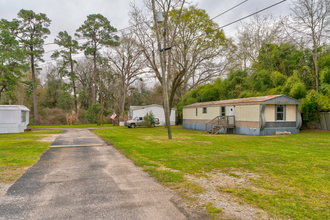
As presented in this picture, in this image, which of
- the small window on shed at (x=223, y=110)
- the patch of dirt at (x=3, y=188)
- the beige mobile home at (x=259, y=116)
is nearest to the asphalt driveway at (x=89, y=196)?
the patch of dirt at (x=3, y=188)

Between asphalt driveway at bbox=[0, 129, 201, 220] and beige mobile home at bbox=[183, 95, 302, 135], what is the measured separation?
1198cm

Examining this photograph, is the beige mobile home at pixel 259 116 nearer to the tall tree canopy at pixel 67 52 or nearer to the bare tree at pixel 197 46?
the bare tree at pixel 197 46

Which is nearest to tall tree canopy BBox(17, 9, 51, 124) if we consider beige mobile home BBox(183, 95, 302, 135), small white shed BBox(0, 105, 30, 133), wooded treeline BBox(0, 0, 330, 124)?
wooded treeline BBox(0, 0, 330, 124)

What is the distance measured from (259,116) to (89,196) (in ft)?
45.5

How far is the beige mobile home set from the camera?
50.9 ft

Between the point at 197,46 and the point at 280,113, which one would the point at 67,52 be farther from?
the point at 280,113

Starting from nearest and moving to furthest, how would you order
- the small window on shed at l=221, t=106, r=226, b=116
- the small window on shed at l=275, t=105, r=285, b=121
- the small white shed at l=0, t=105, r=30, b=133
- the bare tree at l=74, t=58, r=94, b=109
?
→ the small window on shed at l=275, t=105, r=285, b=121, the small white shed at l=0, t=105, r=30, b=133, the small window on shed at l=221, t=106, r=226, b=116, the bare tree at l=74, t=58, r=94, b=109

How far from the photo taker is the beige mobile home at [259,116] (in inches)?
610

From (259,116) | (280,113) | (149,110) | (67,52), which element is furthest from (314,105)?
(67,52)

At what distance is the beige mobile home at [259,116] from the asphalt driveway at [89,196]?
1198 centimetres

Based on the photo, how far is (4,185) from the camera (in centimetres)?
463

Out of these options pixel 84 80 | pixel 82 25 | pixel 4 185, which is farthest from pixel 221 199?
pixel 84 80

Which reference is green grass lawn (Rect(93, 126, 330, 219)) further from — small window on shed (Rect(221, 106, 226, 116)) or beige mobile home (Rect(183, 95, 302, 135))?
small window on shed (Rect(221, 106, 226, 116))

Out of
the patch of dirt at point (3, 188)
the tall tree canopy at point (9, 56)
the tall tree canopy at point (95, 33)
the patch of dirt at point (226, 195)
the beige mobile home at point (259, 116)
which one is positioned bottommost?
the patch of dirt at point (226, 195)
